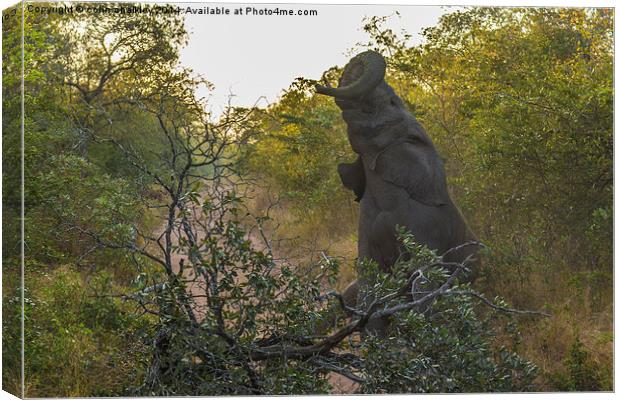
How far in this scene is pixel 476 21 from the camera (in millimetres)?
9039

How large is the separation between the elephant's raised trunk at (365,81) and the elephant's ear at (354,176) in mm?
592

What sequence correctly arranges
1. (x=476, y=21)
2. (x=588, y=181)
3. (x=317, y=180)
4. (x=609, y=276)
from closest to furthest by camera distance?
(x=609, y=276) → (x=588, y=181) → (x=476, y=21) → (x=317, y=180)

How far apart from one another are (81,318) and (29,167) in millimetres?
1040

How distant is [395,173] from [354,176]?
374mm

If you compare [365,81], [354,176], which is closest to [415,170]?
[354,176]

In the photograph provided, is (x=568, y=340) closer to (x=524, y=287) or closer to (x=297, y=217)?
(x=524, y=287)

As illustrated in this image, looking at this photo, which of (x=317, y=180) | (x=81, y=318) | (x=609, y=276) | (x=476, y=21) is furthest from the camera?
(x=317, y=180)

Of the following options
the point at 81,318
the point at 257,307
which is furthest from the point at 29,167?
the point at 257,307

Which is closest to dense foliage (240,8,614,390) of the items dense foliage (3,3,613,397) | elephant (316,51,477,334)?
dense foliage (3,3,613,397)

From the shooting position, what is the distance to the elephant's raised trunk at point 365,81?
721cm

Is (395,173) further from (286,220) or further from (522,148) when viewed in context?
(286,220)

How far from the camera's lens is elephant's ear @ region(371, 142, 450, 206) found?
24.1ft

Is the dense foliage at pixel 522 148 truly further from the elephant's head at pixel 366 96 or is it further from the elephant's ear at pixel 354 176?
the elephant's ear at pixel 354 176

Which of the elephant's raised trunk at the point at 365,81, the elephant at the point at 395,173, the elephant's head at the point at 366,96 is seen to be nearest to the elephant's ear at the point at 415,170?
the elephant at the point at 395,173
